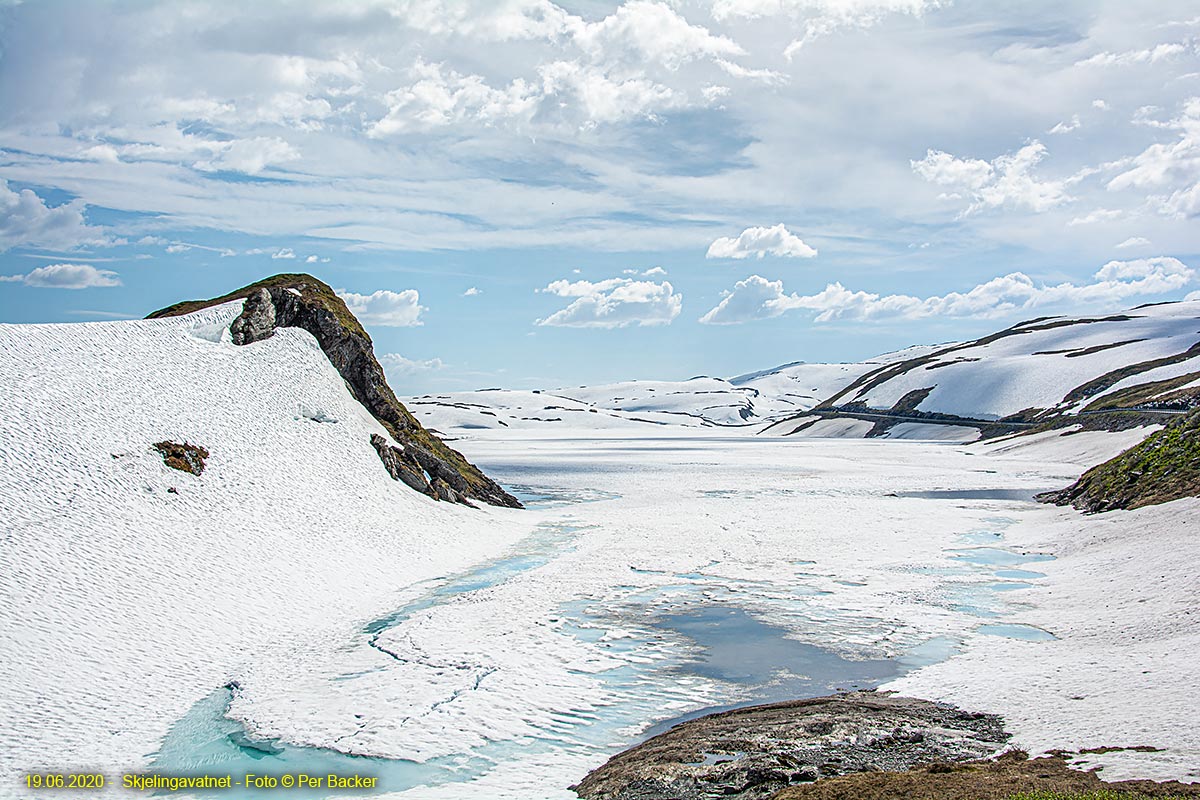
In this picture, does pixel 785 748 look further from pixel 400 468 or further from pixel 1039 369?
pixel 1039 369

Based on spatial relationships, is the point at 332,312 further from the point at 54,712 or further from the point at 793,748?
the point at 793,748

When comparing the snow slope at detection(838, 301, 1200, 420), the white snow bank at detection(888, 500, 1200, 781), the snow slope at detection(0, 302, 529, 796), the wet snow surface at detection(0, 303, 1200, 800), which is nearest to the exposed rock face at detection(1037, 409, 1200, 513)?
the wet snow surface at detection(0, 303, 1200, 800)

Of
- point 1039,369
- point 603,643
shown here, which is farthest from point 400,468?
point 1039,369

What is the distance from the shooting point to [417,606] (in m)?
24.0

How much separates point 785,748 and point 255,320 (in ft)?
120

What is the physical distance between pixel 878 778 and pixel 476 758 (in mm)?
6509

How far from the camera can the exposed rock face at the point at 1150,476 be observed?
3322cm

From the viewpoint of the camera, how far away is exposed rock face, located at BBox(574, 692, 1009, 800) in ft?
38.0

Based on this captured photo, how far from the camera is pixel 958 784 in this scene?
10.2m

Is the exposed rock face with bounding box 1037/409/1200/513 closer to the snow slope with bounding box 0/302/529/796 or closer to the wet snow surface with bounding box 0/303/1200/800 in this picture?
the wet snow surface with bounding box 0/303/1200/800

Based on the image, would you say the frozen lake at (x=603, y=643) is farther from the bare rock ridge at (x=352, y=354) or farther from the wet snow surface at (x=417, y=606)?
the bare rock ridge at (x=352, y=354)

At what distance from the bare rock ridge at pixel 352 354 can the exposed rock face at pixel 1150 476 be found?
101 feet

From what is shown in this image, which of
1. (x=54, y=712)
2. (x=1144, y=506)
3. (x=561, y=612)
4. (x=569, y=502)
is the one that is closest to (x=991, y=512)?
(x=1144, y=506)

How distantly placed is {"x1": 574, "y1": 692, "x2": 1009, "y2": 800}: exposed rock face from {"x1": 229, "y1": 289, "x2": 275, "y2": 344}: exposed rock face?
1307 inches
